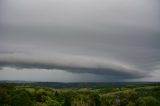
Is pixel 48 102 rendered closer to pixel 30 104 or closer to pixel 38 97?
pixel 30 104

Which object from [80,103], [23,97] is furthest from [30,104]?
[80,103]

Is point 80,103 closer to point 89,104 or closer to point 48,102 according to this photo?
point 89,104

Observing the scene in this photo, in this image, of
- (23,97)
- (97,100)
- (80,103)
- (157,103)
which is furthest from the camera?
(97,100)

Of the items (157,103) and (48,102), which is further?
(48,102)

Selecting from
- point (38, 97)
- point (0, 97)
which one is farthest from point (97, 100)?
point (0, 97)

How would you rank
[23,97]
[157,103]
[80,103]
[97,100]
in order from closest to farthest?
[157,103] < [23,97] < [80,103] < [97,100]

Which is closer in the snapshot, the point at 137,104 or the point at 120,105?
the point at 137,104

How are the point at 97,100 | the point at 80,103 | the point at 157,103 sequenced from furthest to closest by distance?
the point at 97,100, the point at 80,103, the point at 157,103
